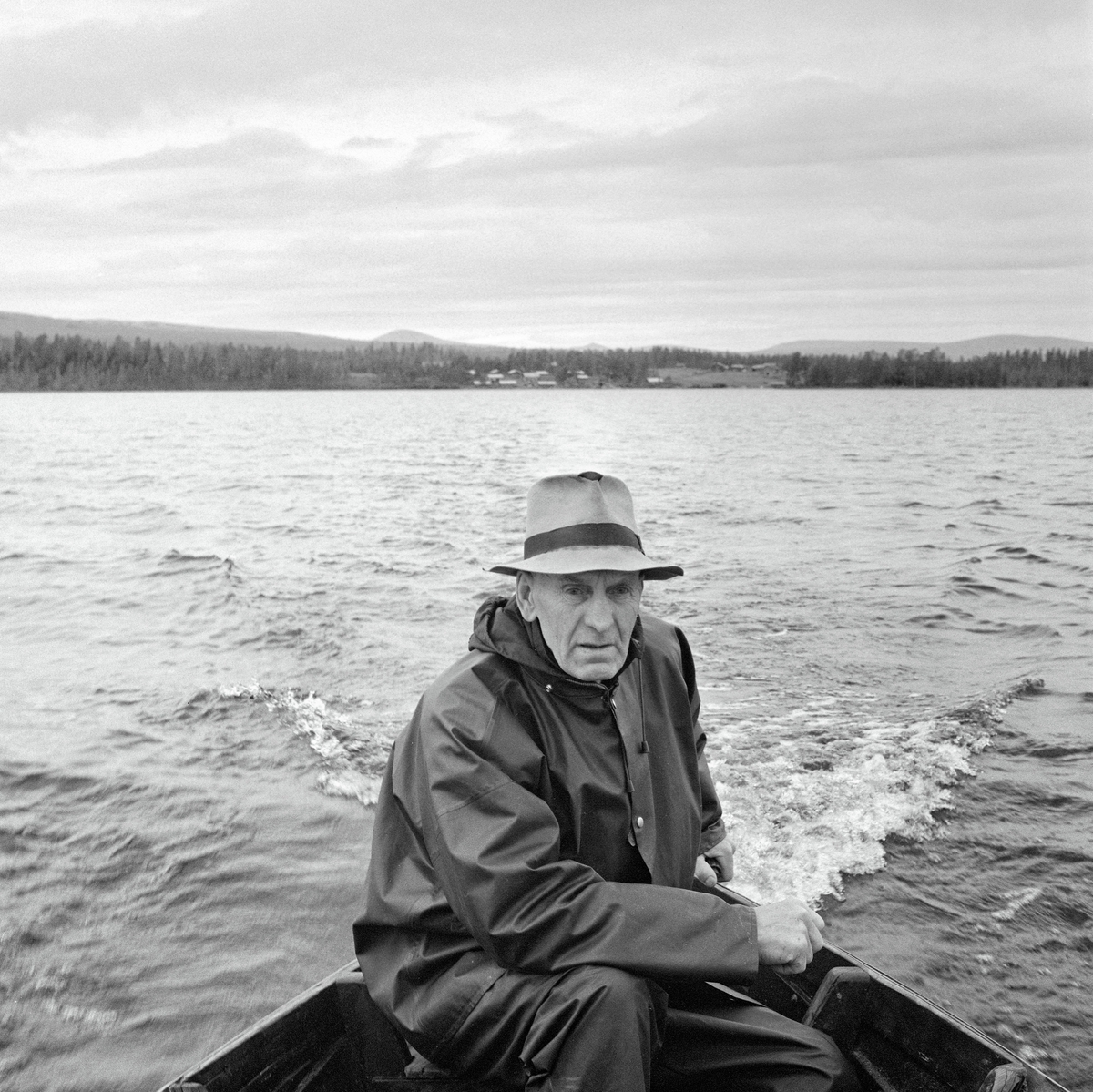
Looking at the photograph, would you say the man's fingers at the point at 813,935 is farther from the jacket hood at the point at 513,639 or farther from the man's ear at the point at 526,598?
the man's ear at the point at 526,598

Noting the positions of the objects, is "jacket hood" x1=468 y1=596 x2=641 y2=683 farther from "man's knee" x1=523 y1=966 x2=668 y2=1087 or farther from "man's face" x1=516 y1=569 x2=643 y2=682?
"man's knee" x1=523 y1=966 x2=668 y2=1087

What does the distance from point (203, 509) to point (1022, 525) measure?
21.2m

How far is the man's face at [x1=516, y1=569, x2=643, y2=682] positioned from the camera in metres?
3.88

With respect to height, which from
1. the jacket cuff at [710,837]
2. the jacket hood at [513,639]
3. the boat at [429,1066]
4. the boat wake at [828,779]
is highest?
the jacket hood at [513,639]

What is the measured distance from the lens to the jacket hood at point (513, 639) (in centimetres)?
384

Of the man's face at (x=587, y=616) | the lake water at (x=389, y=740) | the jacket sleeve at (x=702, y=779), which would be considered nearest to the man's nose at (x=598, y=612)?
the man's face at (x=587, y=616)

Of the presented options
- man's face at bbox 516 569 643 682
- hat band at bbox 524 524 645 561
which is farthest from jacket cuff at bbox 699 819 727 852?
hat band at bbox 524 524 645 561

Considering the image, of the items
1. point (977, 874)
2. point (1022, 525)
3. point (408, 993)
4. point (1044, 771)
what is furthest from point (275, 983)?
point (1022, 525)

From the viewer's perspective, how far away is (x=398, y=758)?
3857 mm

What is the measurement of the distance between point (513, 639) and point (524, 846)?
70 cm

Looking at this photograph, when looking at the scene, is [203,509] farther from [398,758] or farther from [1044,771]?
[398,758]

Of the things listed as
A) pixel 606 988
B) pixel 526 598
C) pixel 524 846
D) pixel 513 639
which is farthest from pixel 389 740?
pixel 606 988

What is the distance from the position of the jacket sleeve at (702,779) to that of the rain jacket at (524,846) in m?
0.41

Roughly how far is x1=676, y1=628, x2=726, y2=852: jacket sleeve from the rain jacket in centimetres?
41
